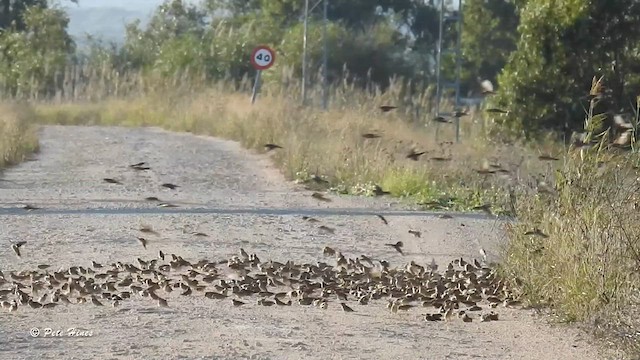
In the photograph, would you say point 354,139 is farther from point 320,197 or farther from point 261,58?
point 261,58

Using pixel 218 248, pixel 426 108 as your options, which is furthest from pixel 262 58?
pixel 218 248

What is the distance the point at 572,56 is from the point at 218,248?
9293 mm

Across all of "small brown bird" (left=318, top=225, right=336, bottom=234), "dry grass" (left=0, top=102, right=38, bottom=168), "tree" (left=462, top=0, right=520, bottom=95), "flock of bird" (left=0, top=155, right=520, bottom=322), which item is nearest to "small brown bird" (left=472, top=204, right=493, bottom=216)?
"small brown bird" (left=318, top=225, right=336, bottom=234)

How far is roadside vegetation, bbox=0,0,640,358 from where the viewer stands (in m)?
8.89

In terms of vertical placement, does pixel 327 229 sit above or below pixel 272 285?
below

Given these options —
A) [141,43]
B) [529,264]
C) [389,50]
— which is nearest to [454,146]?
[529,264]

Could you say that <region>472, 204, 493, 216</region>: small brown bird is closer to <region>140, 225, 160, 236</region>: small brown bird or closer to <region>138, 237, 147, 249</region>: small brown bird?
<region>140, 225, 160, 236</region>: small brown bird

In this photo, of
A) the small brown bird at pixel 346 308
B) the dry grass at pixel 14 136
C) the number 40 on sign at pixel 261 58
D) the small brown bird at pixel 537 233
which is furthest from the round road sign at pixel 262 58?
the small brown bird at pixel 346 308

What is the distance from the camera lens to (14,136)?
22.1 meters

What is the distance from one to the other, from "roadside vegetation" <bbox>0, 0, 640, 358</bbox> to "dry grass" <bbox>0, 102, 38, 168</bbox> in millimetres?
67

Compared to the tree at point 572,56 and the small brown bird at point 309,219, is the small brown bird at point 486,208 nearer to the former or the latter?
the small brown bird at point 309,219

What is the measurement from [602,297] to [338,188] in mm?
9318

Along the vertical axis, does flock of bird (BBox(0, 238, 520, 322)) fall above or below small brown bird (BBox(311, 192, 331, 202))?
above

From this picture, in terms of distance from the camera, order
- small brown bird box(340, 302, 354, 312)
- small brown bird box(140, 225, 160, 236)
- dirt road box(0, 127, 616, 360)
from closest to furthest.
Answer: dirt road box(0, 127, 616, 360)
small brown bird box(340, 302, 354, 312)
small brown bird box(140, 225, 160, 236)
